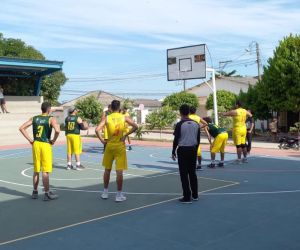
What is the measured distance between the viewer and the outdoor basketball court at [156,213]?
18.8ft

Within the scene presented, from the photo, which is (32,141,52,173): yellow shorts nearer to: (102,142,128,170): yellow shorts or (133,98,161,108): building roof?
(102,142,128,170): yellow shorts

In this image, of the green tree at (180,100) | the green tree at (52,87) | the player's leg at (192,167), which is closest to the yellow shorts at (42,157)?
the player's leg at (192,167)

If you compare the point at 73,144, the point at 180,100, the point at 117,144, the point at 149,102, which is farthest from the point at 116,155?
the point at 149,102

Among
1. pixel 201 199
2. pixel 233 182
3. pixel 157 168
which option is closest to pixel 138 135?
pixel 157 168

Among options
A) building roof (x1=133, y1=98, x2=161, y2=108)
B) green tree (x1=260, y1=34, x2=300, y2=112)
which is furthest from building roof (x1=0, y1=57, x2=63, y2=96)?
building roof (x1=133, y1=98, x2=161, y2=108)

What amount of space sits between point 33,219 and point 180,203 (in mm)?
2607

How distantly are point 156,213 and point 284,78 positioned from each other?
65.2 ft

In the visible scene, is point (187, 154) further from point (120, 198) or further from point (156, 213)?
point (120, 198)

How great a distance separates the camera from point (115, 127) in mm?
8117

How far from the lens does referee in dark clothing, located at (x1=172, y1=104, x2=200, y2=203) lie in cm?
795

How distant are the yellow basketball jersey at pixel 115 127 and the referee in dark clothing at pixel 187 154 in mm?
1054

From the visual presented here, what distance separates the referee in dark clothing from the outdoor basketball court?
28 centimetres

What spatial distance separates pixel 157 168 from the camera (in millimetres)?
12758

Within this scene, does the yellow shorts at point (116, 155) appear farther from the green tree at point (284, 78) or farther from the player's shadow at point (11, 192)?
the green tree at point (284, 78)
